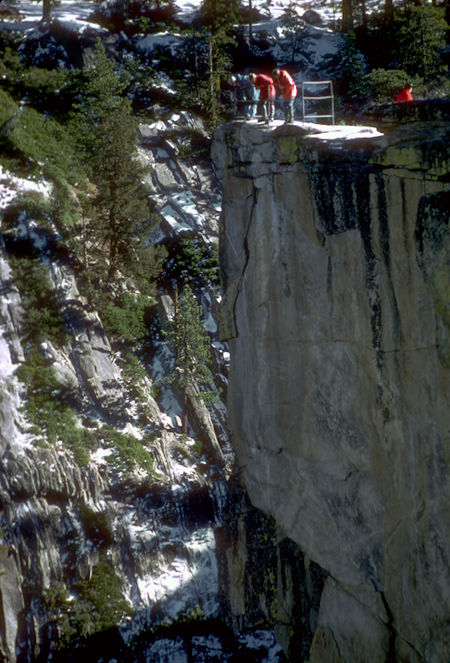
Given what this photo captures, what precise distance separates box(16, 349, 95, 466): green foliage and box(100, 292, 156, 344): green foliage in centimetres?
358

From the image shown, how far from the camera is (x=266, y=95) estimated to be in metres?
15.5

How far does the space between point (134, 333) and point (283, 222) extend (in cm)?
1428

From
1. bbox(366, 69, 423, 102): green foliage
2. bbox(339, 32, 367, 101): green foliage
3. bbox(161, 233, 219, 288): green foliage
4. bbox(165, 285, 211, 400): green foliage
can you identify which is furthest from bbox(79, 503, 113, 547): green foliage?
bbox(339, 32, 367, 101): green foliage

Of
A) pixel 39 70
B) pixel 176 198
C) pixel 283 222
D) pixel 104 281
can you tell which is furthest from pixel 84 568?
pixel 39 70

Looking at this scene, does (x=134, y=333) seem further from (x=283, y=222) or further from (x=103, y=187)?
(x=283, y=222)

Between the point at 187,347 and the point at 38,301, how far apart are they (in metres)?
6.20

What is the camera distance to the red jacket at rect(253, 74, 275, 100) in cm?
1541

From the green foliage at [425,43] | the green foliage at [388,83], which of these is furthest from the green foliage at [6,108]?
the green foliage at [425,43]

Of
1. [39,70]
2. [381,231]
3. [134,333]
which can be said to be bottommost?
[134,333]

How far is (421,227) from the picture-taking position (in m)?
11.7

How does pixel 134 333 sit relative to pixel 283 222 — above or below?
below

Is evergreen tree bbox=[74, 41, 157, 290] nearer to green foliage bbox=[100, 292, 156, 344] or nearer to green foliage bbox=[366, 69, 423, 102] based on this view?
green foliage bbox=[100, 292, 156, 344]

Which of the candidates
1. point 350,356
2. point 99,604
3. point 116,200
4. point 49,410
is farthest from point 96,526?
point 350,356

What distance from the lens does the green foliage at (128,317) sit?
27203 millimetres
